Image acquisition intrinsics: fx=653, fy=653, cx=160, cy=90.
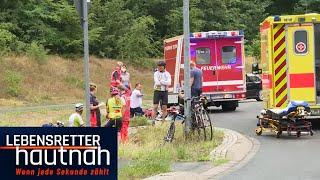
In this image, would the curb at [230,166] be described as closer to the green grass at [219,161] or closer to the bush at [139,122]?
the green grass at [219,161]

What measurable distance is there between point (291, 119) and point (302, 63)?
2.16 metres

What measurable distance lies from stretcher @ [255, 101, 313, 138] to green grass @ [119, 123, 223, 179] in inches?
48.8

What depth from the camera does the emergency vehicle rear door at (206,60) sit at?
23.5 m

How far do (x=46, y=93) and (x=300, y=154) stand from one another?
2604 centimetres

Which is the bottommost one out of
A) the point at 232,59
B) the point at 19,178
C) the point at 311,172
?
the point at 311,172

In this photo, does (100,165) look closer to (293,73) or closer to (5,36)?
(293,73)

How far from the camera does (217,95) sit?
2338cm

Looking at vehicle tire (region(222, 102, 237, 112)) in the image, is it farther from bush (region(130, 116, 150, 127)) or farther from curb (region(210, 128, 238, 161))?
curb (region(210, 128, 238, 161))

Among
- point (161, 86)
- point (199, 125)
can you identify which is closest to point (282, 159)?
point (199, 125)

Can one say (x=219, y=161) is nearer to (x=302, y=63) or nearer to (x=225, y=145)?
(x=225, y=145)

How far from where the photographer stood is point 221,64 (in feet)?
77.6

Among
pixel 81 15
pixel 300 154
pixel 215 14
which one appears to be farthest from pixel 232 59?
pixel 215 14

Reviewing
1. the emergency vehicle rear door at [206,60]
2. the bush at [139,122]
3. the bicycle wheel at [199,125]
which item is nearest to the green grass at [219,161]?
the bicycle wheel at [199,125]

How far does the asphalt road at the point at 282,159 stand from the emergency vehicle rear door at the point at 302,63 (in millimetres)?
1005
